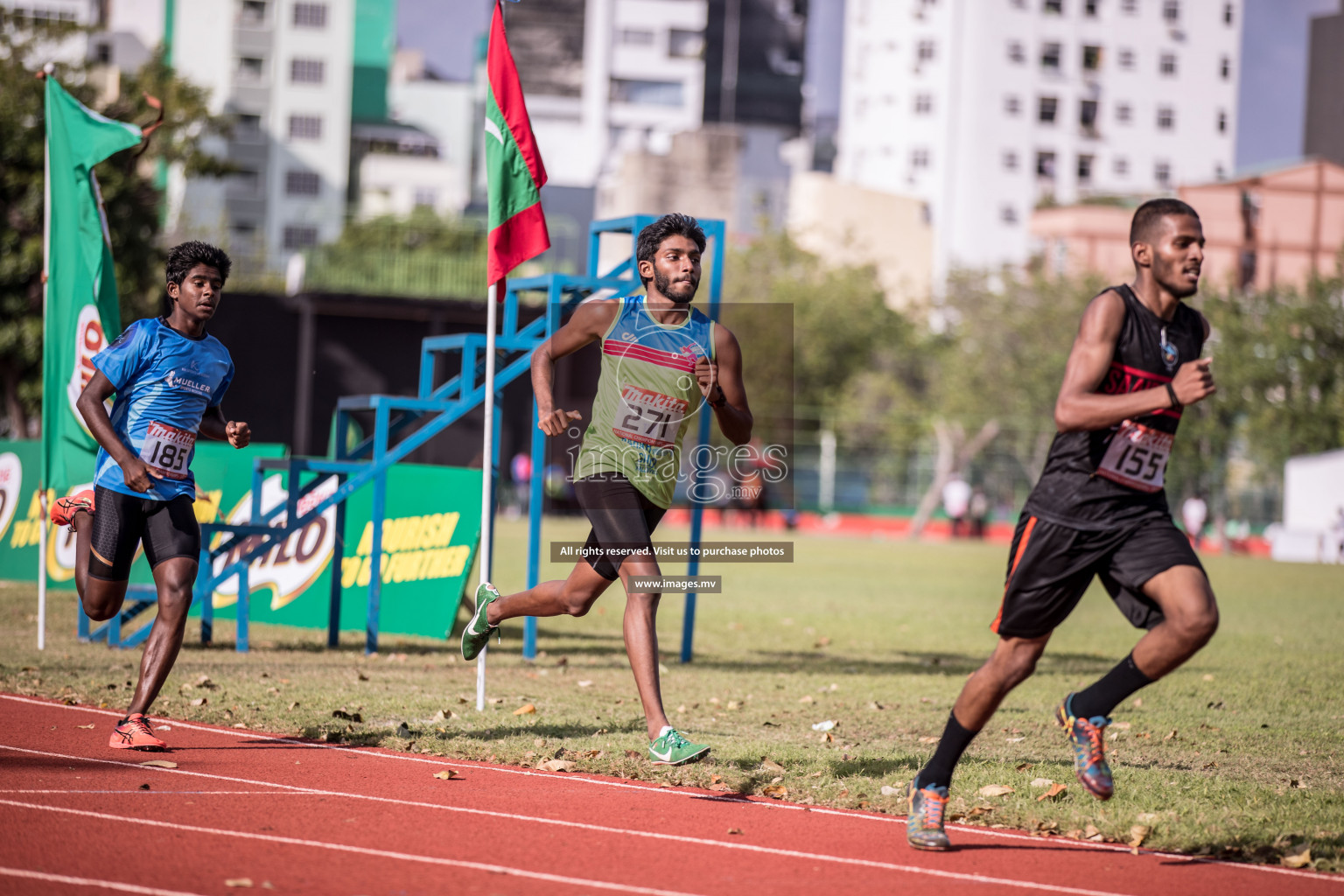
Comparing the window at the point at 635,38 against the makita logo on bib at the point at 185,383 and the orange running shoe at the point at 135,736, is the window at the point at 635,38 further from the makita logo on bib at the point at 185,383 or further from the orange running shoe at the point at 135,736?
the orange running shoe at the point at 135,736

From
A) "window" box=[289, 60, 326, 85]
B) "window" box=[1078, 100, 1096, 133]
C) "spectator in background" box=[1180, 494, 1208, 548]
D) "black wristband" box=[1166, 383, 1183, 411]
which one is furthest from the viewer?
"window" box=[1078, 100, 1096, 133]

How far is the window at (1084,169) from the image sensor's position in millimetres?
92875

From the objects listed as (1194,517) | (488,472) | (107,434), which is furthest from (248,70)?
(107,434)

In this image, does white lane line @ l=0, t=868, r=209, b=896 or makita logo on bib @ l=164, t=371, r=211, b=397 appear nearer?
white lane line @ l=0, t=868, r=209, b=896

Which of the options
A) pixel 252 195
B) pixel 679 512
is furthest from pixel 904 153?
pixel 679 512

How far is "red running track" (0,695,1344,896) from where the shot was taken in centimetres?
497

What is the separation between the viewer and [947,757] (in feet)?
18.4

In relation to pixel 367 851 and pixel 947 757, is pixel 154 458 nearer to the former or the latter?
pixel 367 851

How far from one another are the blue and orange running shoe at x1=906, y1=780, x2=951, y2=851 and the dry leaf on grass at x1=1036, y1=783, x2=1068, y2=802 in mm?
1103

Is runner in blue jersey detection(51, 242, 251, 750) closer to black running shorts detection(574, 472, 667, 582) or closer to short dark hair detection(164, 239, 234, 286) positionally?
short dark hair detection(164, 239, 234, 286)

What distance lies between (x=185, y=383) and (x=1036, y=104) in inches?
3553

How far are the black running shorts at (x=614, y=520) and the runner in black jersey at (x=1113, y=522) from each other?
1.84 metres

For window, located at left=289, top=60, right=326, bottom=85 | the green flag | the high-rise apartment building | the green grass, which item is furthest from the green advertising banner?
window, located at left=289, top=60, right=326, bottom=85

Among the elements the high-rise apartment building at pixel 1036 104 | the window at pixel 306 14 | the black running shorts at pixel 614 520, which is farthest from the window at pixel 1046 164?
the black running shorts at pixel 614 520
